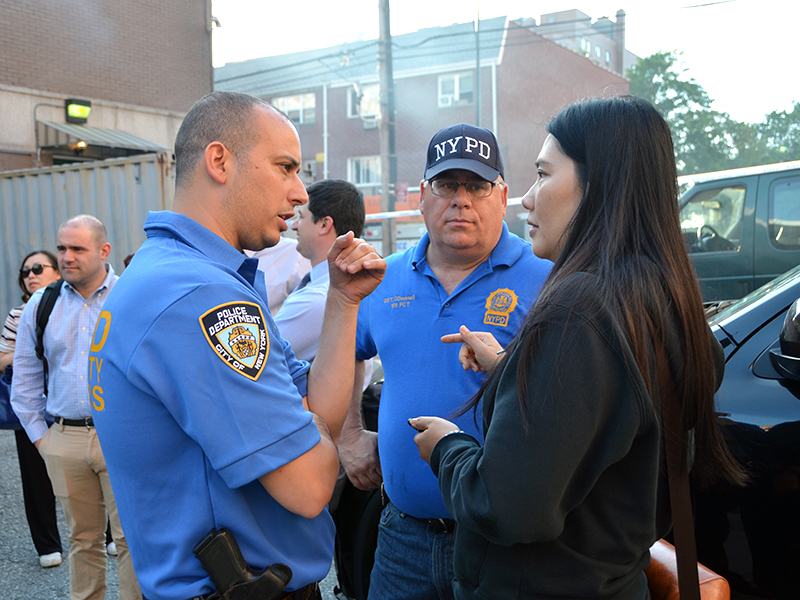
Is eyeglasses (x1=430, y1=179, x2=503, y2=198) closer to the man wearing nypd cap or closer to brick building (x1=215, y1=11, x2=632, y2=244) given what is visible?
the man wearing nypd cap

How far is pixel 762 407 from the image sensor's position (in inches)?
86.7

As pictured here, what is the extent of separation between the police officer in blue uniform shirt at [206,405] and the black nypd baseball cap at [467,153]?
3.48ft

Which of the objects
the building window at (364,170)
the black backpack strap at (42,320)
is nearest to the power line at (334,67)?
the building window at (364,170)

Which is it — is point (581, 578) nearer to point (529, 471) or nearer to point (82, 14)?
point (529, 471)

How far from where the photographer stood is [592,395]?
117cm

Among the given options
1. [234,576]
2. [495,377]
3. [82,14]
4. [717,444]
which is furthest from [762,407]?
[82,14]

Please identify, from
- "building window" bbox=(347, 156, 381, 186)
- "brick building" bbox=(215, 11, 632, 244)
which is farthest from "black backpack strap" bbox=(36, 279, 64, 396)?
"building window" bbox=(347, 156, 381, 186)

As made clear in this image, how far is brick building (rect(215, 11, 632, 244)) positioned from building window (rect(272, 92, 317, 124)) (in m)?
0.05

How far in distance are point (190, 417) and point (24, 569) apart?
3.82 metres

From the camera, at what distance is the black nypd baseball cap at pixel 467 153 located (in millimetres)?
2496

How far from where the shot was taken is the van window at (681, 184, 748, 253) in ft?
22.5

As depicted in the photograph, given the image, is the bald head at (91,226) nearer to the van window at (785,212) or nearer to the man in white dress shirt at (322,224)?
the man in white dress shirt at (322,224)

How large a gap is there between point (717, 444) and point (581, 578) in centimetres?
46

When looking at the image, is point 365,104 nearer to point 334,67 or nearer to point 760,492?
point 334,67
